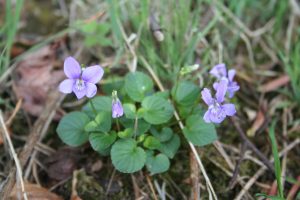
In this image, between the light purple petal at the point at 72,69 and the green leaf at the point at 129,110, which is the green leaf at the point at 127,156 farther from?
the light purple petal at the point at 72,69

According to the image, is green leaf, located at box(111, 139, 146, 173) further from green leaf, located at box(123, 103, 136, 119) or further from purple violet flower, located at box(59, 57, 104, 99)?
purple violet flower, located at box(59, 57, 104, 99)

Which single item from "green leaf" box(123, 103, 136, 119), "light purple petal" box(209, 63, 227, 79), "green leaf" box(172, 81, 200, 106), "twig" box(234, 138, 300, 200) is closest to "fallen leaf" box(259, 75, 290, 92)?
"twig" box(234, 138, 300, 200)

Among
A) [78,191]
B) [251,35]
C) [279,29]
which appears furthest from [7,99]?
[279,29]

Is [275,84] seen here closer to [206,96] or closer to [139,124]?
[206,96]

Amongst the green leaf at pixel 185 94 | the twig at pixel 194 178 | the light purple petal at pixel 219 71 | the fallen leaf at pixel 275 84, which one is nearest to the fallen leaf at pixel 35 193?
the twig at pixel 194 178

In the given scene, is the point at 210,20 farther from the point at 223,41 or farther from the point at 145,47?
the point at 145,47

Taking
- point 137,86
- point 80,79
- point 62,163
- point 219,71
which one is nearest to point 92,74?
point 80,79
